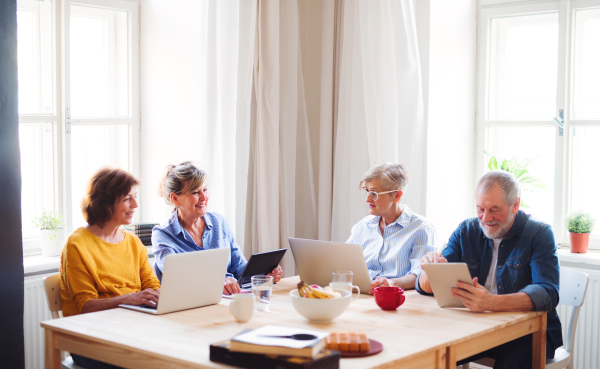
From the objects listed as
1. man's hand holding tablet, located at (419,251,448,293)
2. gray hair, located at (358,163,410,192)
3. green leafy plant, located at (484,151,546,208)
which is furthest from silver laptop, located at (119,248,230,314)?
green leafy plant, located at (484,151,546,208)

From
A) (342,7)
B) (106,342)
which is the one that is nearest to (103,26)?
(342,7)

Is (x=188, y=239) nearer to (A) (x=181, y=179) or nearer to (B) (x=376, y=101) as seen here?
(A) (x=181, y=179)

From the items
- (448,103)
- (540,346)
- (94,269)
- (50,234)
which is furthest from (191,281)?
(448,103)

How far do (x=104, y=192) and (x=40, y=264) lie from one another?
31.5 inches

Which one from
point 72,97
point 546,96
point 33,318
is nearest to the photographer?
point 33,318

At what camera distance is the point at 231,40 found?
3342mm

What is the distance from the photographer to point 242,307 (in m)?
1.96

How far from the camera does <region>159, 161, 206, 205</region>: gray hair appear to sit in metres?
2.79

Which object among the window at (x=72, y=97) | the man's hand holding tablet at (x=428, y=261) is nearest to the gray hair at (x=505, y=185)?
the man's hand holding tablet at (x=428, y=261)

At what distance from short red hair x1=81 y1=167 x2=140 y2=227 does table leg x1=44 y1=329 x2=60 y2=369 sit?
60cm

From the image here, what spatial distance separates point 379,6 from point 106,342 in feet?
8.20

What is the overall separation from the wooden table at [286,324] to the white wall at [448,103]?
1.52m

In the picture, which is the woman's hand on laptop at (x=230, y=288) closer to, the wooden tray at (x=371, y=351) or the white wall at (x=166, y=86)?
the wooden tray at (x=371, y=351)

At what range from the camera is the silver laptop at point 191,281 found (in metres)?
2.04
